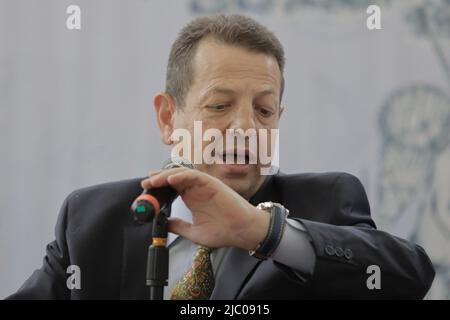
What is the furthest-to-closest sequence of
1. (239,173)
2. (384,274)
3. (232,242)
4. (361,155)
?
(361,155)
(239,173)
(384,274)
(232,242)

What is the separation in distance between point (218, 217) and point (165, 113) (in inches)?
24.5

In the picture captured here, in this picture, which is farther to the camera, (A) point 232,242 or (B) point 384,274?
(B) point 384,274

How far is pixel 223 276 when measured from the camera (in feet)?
4.74

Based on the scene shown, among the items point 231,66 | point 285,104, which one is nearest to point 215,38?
point 231,66

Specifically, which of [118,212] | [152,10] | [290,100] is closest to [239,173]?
[118,212]

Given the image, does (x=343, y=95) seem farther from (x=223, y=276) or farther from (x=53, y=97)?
(x=223, y=276)

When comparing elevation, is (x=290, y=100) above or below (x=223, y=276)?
above

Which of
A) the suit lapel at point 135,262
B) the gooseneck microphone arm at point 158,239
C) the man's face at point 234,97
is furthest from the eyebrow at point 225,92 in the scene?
the gooseneck microphone arm at point 158,239

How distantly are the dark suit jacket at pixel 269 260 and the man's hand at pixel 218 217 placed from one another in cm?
12

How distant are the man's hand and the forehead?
16.3 inches

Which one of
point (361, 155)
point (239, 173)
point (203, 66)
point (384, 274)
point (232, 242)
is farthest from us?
point (361, 155)

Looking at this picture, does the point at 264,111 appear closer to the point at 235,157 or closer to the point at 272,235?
the point at 235,157

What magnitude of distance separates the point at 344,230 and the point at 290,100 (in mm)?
1323

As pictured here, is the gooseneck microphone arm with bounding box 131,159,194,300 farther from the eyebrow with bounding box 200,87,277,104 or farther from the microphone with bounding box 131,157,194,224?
the eyebrow with bounding box 200,87,277,104
